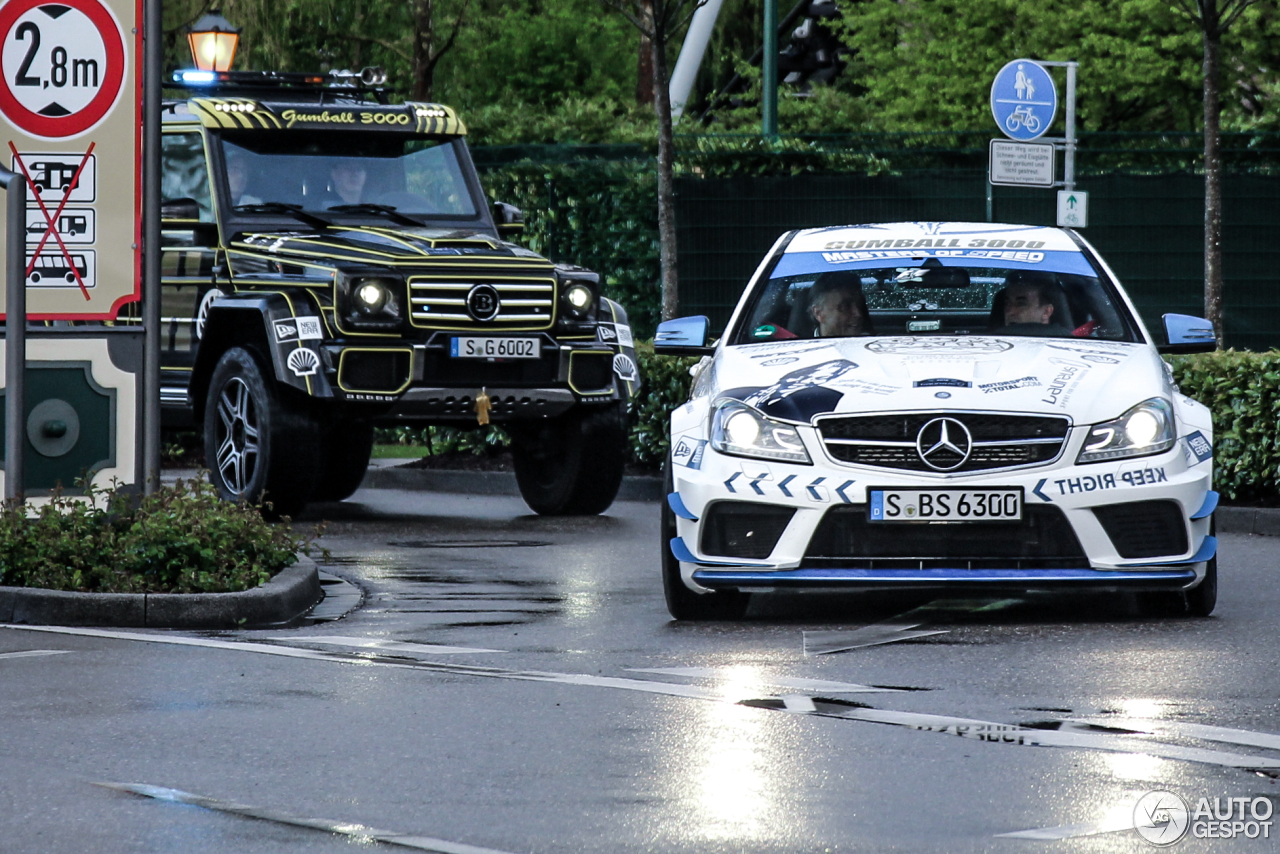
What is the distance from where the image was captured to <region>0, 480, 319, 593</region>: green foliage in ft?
31.1

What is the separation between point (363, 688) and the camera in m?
7.46

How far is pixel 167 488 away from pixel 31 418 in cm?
76

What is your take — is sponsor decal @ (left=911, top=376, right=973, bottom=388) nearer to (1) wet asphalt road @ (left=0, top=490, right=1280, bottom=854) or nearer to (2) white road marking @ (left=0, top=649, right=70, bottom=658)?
(1) wet asphalt road @ (left=0, top=490, right=1280, bottom=854)

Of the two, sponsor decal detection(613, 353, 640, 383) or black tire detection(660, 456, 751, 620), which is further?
sponsor decal detection(613, 353, 640, 383)

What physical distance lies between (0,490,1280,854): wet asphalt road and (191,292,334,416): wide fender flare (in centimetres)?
320

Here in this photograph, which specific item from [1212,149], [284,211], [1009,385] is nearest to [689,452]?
[1009,385]

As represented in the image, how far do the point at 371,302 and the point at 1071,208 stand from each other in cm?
775

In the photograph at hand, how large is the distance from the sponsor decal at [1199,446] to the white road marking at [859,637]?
1180 millimetres

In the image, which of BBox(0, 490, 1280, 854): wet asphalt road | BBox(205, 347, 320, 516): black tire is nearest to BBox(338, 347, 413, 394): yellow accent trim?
BBox(205, 347, 320, 516): black tire

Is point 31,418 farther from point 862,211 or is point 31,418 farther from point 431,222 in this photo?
point 862,211

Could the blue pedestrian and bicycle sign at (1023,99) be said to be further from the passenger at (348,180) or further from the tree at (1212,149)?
the passenger at (348,180)

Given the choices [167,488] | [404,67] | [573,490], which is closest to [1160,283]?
[573,490]

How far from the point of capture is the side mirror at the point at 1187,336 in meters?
9.84

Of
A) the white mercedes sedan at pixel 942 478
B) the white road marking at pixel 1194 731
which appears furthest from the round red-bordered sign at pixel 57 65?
the white road marking at pixel 1194 731
